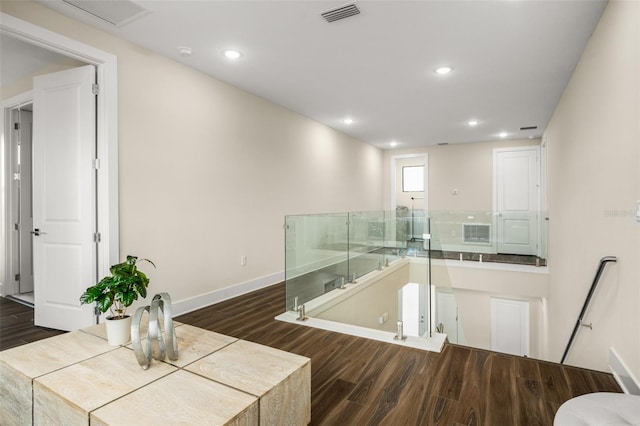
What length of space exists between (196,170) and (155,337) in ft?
7.85

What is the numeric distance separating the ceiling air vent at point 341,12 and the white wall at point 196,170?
182cm

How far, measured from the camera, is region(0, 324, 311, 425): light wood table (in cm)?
138

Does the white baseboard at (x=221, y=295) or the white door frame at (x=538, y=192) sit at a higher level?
the white door frame at (x=538, y=192)

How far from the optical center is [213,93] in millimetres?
3986

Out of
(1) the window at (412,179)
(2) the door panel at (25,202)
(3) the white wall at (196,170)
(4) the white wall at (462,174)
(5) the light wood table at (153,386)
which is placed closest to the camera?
(5) the light wood table at (153,386)

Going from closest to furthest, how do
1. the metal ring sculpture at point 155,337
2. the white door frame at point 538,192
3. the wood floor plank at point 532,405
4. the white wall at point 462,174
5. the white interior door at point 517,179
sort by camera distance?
the metal ring sculpture at point 155,337
the wood floor plank at point 532,405
the white door frame at point 538,192
the white interior door at point 517,179
the white wall at point 462,174

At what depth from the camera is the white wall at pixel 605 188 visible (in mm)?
2048

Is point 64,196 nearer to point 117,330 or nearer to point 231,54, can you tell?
point 117,330

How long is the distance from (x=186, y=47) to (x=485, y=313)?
7.02 meters

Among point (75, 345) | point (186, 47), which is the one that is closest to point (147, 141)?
point (186, 47)

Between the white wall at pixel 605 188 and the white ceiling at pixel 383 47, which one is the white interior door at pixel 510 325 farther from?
the white ceiling at pixel 383 47

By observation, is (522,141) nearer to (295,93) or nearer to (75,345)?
(295,93)

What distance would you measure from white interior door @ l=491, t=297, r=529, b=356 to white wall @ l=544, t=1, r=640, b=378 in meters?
2.76

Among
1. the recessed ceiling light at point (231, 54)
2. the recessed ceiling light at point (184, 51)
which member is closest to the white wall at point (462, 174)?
the recessed ceiling light at point (231, 54)
